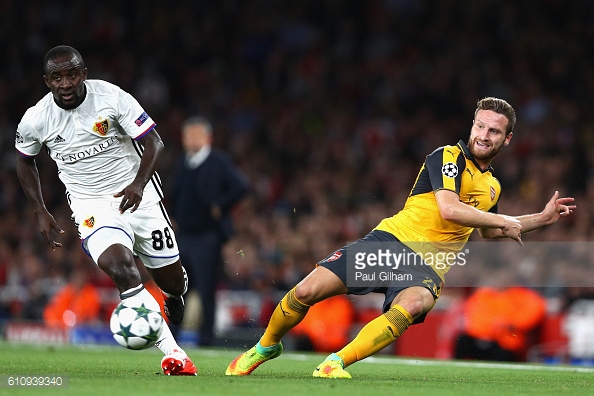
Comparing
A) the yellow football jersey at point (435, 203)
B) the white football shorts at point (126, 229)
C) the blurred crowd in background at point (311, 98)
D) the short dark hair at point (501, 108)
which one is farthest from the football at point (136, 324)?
the blurred crowd in background at point (311, 98)

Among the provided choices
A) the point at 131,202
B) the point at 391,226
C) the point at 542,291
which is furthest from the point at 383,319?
the point at 542,291

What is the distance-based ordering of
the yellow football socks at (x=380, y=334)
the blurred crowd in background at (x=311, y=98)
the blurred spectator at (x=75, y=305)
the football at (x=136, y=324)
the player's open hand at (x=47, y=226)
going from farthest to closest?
1. the blurred crowd in background at (x=311, y=98)
2. the blurred spectator at (x=75, y=305)
3. the player's open hand at (x=47, y=226)
4. the yellow football socks at (x=380, y=334)
5. the football at (x=136, y=324)

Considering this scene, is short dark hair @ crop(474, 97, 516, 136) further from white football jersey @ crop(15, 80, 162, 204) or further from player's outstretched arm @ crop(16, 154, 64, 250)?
player's outstretched arm @ crop(16, 154, 64, 250)

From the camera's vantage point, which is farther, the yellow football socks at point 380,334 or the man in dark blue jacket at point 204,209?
the man in dark blue jacket at point 204,209

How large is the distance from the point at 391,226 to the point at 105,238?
1.87 metres

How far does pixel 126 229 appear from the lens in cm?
671

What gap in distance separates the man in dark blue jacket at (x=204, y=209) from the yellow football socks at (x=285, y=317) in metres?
4.07

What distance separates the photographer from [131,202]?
6445mm

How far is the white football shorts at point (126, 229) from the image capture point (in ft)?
21.4

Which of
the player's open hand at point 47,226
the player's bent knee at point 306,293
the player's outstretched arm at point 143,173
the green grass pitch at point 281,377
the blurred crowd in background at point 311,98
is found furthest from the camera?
the blurred crowd in background at point 311,98

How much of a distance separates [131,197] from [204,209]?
14.6 ft

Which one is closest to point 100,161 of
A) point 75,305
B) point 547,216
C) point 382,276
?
point 382,276

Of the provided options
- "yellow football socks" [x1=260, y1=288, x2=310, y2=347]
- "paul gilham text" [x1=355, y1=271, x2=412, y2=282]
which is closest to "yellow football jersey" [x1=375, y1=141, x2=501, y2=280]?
"paul gilham text" [x1=355, y1=271, x2=412, y2=282]

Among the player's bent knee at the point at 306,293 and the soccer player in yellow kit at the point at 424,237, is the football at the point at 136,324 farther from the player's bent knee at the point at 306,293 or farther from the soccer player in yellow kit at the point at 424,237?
the player's bent knee at the point at 306,293
